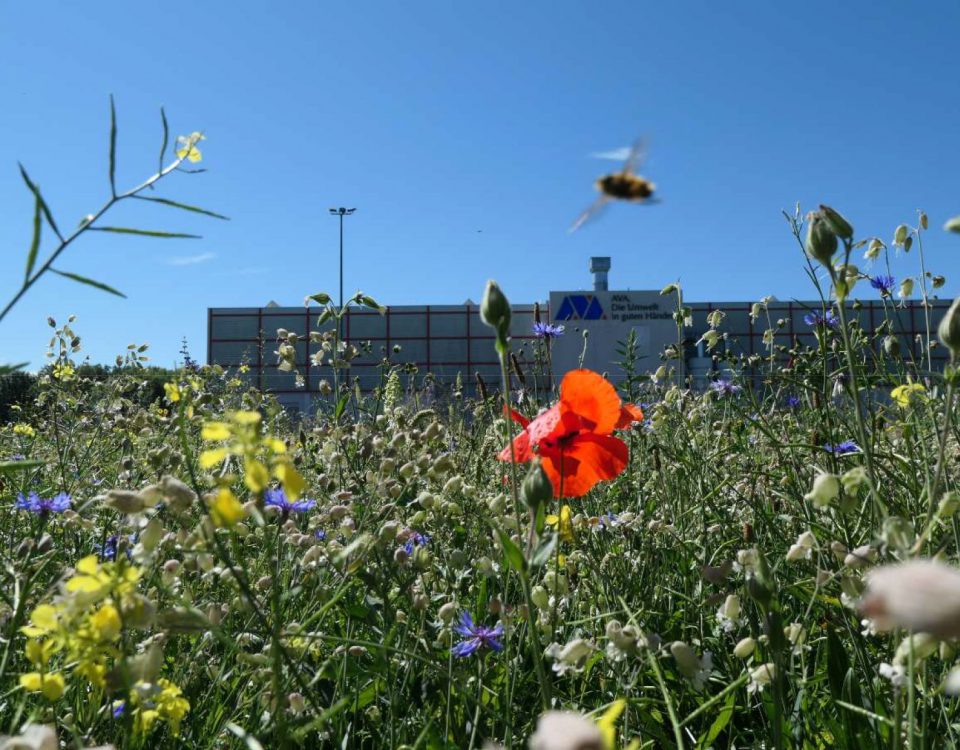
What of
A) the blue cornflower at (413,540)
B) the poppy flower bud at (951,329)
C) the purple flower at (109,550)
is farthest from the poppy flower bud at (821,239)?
the purple flower at (109,550)

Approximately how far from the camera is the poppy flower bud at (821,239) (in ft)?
3.34

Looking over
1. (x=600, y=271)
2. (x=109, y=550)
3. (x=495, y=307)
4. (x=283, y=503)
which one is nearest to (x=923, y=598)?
(x=495, y=307)

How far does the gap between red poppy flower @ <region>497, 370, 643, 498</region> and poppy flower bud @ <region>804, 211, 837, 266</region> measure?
17.8 inches

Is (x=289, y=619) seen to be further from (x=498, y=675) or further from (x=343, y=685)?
(x=498, y=675)

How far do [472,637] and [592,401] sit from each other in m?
0.59

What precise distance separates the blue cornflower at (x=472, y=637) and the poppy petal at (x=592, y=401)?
17.3 inches

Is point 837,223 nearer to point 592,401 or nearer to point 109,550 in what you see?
point 592,401

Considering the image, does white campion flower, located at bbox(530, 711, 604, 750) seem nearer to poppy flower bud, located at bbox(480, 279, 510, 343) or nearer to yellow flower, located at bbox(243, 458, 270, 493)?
yellow flower, located at bbox(243, 458, 270, 493)

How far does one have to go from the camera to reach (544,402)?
142 inches

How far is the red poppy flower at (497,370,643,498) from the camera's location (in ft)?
4.50

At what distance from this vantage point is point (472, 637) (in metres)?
1.70

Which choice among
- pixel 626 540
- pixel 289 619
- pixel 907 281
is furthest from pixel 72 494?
pixel 907 281

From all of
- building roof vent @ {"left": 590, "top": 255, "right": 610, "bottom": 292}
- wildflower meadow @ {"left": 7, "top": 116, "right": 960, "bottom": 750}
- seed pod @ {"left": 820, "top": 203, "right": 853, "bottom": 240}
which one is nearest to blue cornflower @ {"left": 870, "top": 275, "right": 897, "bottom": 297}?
wildflower meadow @ {"left": 7, "top": 116, "right": 960, "bottom": 750}

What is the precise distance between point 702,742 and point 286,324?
2685 centimetres
